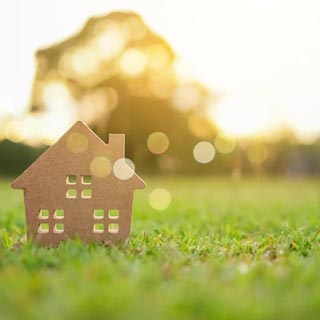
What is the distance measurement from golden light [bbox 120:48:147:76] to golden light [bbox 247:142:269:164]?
646 centimetres

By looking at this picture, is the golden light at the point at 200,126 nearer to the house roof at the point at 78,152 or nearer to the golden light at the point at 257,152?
the golden light at the point at 257,152

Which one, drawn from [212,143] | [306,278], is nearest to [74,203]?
[306,278]

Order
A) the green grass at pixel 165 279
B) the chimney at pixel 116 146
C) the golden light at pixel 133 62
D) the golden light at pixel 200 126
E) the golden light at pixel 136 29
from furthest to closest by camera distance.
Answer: the golden light at pixel 200 126 → the golden light at pixel 133 62 → the golden light at pixel 136 29 → the chimney at pixel 116 146 → the green grass at pixel 165 279

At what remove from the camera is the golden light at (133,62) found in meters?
20.0

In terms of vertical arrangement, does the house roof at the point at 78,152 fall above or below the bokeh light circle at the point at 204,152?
above

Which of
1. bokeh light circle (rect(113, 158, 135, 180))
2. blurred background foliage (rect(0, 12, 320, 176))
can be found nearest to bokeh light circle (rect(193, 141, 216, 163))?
blurred background foliage (rect(0, 12, 320, 176))

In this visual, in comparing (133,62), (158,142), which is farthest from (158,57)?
(158,142)

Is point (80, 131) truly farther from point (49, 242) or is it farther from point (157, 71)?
point (157, 71)

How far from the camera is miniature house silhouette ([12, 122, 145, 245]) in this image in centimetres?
466

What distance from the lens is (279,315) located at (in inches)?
113

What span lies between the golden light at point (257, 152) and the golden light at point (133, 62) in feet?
21.2

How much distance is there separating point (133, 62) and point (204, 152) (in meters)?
5.98

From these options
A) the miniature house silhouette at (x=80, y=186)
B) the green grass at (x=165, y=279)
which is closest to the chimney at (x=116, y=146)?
the miniature house silhouette at (x=80, y=186)

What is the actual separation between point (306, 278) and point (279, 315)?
79cm
